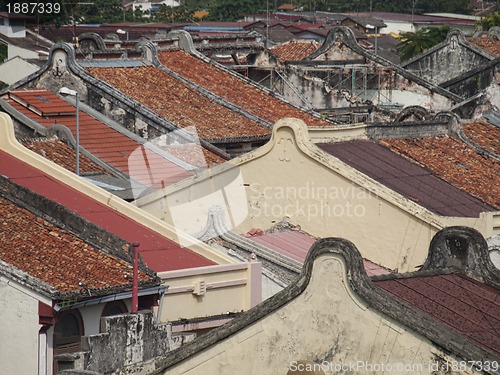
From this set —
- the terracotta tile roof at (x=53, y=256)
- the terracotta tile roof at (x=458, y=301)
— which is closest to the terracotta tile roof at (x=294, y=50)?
the terracotta tile roof at (x=53, y=256)

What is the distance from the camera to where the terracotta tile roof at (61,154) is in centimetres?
3719

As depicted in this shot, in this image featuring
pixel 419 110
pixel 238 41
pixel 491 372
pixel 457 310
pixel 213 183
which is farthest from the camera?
pixel 238 41

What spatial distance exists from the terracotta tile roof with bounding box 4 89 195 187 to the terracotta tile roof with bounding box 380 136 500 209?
5634 mm

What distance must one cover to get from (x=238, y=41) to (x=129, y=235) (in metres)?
33.5

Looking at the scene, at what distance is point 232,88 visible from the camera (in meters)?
52.8

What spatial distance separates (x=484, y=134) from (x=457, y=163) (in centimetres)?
442

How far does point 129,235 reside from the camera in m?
28.8

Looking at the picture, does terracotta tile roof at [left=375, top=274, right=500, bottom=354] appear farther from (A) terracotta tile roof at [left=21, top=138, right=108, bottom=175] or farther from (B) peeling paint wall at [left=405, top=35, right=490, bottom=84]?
(B) peeling paint wall at [left=405, top=35, right=490, bottom=84]

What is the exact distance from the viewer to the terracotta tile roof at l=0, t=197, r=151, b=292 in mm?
24766

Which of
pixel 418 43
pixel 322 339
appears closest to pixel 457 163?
pixel 322 339

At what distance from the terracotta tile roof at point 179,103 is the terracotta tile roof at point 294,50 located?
12798 millimetres

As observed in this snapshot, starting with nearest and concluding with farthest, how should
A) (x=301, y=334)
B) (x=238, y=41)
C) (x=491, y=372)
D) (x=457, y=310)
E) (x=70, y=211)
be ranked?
(x=491, y=372)
(x=301, y=334)
(x=457, y=310)
(x=70, y=211)
(x=238, y=41)

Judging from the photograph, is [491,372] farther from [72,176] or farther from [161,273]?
[72,176]

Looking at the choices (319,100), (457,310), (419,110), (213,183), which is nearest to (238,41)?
(319,100)
